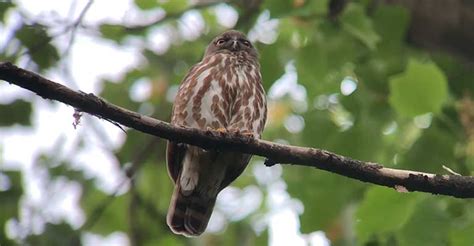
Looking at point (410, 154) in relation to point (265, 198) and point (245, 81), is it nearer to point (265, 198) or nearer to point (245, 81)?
point (245, 81)

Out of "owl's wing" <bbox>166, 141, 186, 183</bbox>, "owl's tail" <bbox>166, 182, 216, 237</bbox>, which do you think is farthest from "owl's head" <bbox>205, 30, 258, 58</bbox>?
"owl's tail" <bbox>166, 182, 216, 237</bbox>

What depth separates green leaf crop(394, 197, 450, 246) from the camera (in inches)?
→ 179

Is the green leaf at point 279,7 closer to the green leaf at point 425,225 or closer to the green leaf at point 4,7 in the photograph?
the green leaf at point 425,225

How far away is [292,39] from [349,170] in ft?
13.6

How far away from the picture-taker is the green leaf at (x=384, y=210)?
4223mm

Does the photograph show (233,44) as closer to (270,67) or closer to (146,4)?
(270,67)

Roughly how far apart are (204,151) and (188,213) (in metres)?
0.43

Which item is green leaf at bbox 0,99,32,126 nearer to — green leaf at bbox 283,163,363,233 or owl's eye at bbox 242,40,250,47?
owl's eye at bbox 242,40,250,47

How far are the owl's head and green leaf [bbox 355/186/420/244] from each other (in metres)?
1.79

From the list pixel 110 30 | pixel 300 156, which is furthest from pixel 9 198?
pixel 300 156

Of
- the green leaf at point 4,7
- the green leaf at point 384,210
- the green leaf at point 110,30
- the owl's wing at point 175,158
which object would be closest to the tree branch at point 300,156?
the green leaf at point 384,210

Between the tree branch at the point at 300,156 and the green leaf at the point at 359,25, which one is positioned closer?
the tree branch at the point at 300,156

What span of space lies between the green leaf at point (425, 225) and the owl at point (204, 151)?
98 centimetres

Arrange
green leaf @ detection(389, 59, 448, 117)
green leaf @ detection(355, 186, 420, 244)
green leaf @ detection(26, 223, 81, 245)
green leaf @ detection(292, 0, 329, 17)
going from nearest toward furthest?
1. green leaf @ detection(355, 186, 420, 244)
2. green leaf @ detection(389, 59, 448, 117)
3. green leaf @ detection(292, 0, 329, 17)
4. green leaf @ detection(26, 223, 81, 245)
